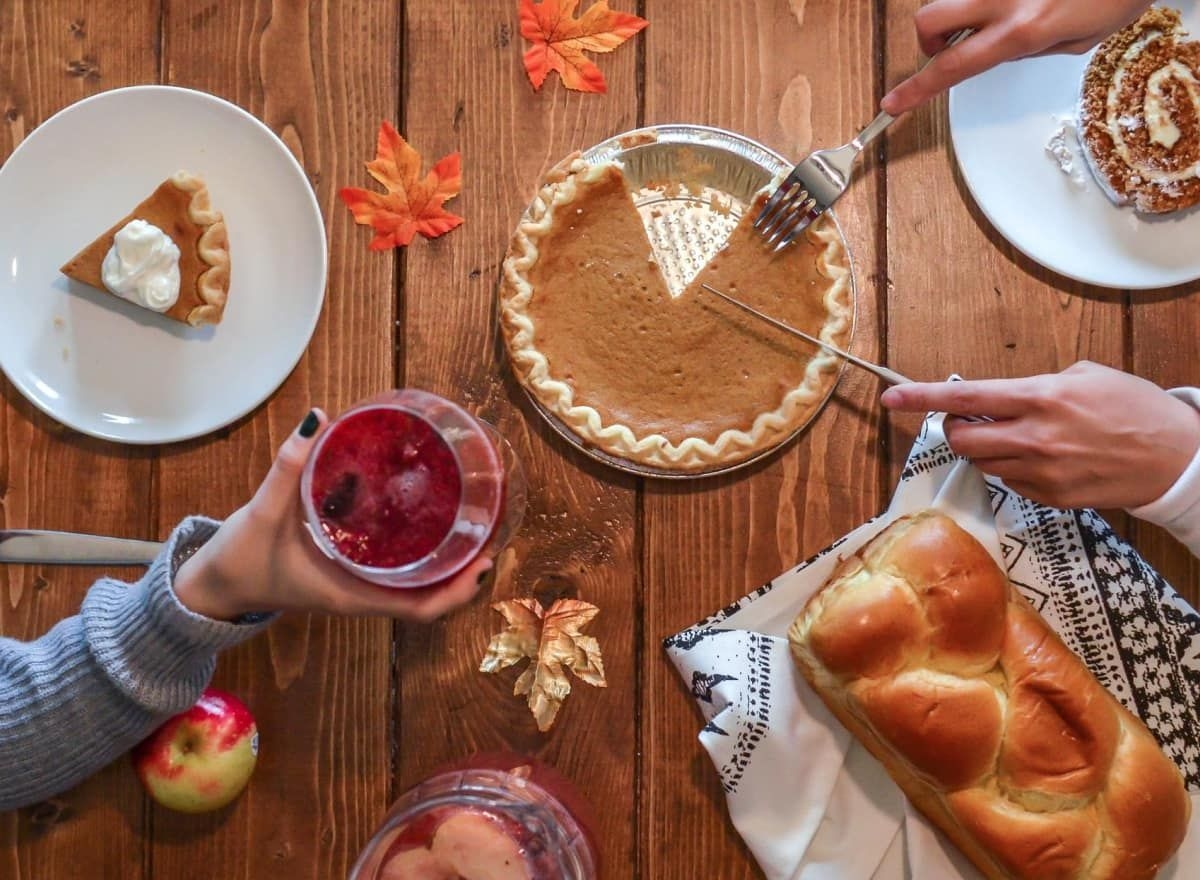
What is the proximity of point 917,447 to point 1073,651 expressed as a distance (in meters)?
0.33

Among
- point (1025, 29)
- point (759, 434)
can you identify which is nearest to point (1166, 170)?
point (1025, 29)

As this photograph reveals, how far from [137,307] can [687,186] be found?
79cm

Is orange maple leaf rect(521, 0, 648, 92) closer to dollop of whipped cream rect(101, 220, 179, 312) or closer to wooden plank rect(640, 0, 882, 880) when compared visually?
wooden plank rect(640, 0, 882, 880)

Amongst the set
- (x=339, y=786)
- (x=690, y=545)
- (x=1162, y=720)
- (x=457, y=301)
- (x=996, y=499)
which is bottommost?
(x=339, y=786)

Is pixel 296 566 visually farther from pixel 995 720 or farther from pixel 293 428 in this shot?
pixel 995 720

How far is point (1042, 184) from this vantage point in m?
1.44

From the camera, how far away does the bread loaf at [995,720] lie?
125 centimetres

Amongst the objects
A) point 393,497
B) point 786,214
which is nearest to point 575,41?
point 786,214

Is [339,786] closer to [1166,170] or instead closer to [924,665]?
[924,665]

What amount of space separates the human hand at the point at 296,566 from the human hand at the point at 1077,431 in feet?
2.03

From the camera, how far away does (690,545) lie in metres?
1.45

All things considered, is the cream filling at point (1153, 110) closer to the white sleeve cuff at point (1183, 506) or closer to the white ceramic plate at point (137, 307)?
the white sleeve cuff at point (1183, 506)

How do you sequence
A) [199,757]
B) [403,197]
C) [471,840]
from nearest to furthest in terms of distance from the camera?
[471,840] → [199,757] → [403,197]

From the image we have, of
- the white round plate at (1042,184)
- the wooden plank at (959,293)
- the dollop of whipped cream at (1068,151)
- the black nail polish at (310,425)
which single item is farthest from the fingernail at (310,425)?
the dollop of whipped cream at (1068,151)
